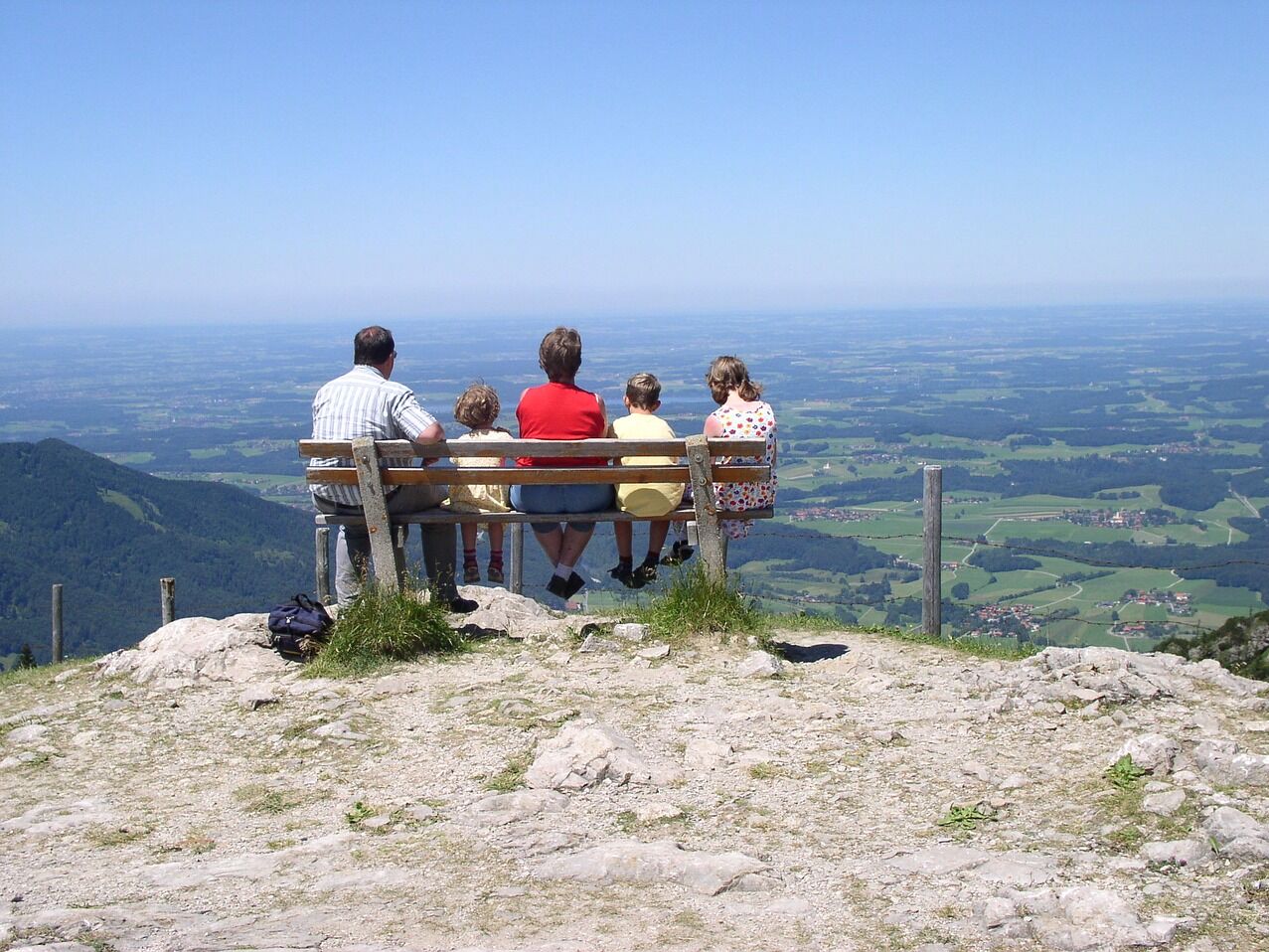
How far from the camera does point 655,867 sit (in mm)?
4066

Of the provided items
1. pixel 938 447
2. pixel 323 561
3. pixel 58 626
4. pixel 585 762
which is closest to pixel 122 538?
pixel 58 626

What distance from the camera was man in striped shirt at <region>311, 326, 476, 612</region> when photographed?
7.59m

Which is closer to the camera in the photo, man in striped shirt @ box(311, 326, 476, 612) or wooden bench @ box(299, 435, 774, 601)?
wooden bench @ box(299, 435, 774, 601)

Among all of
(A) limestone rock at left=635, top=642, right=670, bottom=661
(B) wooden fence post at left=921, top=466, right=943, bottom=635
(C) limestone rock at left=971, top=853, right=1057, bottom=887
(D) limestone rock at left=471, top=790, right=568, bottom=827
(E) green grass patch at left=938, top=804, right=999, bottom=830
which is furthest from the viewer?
(B) wooden fence post at left=921, top=466, right=943, bottom=635

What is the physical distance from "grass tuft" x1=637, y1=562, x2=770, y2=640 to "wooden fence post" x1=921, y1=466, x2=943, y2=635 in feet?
8.02

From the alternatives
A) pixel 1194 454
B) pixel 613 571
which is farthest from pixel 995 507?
pixel 613 571

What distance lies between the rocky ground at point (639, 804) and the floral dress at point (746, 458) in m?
1.36

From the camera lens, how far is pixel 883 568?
41875 mm

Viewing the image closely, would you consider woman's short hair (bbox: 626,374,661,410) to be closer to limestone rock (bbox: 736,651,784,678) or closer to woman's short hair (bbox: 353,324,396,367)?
woman's short hair (bbox: 353,324,396,367)

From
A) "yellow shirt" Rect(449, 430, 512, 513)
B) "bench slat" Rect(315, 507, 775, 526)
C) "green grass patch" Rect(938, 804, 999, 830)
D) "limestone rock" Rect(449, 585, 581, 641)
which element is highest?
"yellow shirt" Rect(449, 430, 512, 513)

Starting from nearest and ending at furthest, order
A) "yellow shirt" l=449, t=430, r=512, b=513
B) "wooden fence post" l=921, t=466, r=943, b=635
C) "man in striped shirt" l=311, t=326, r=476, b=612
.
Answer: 1. "man in striped shirt" l=311, t=326, r=476, b=612
2. "yellow shirt" l=449, t=430, r=512, b=513
3. "wooden fence post" l=921, t=466, r=943, b=635

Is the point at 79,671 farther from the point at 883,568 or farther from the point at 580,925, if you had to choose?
the point at 883,568

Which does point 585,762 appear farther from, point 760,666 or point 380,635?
point 380,635

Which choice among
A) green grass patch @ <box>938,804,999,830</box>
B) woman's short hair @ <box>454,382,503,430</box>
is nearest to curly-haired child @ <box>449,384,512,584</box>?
woman's short hair @ <box>454,382,503,430</box>
